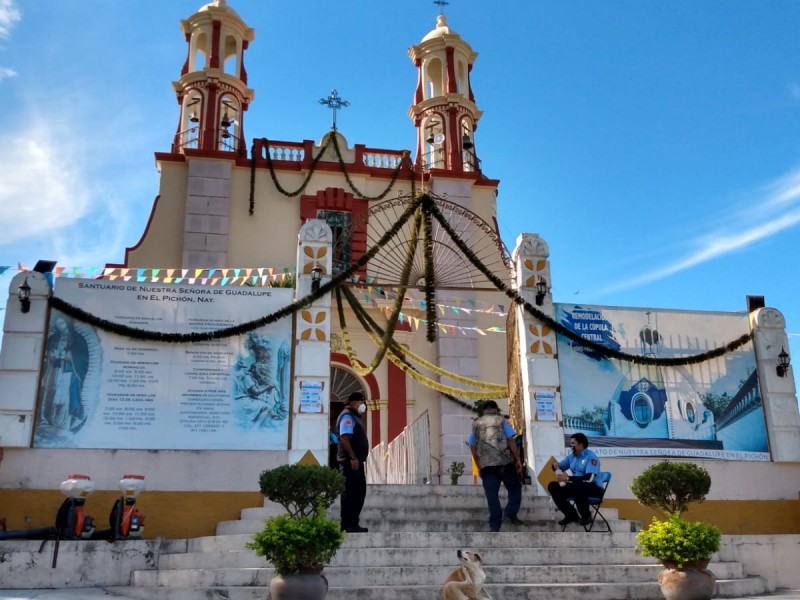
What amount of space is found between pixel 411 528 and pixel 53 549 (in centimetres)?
392

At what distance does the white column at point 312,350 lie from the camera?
35.7 ft

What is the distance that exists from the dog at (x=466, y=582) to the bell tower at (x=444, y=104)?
1383 cm

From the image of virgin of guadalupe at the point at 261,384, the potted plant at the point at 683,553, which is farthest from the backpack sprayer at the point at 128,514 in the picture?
the potted plant at the point at 683,553

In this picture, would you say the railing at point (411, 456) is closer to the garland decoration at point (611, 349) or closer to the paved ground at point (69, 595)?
the garland decoration at point (611, 349)

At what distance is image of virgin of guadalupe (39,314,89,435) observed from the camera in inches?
414

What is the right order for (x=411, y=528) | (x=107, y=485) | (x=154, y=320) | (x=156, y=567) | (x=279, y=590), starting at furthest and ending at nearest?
(x=154, y=320), (x=107, y=485), (x=411, y=528), (x=156, y=567), (x=279, y=590)

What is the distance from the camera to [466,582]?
21.1 feet

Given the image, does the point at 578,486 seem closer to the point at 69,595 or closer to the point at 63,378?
the point at 69,595

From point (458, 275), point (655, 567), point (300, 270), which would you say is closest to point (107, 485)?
point (300, 270)

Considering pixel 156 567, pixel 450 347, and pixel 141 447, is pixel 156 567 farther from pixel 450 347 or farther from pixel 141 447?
pixel 450 347

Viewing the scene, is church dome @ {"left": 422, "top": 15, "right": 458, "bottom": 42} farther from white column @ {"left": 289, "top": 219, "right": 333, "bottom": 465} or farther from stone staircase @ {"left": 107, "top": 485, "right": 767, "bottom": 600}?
stone staircase @ {"left": 107, "top": 485, "right": 767, "bottom": 600}

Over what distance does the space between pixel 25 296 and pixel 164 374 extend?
2.10m

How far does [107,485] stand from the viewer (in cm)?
1031

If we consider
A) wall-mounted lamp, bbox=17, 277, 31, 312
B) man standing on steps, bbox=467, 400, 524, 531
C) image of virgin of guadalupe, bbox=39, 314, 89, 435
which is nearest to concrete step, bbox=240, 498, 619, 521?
man standing on steps, bbox=467, 400, 524, 531
